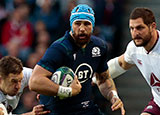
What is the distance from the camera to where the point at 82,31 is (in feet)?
20.6

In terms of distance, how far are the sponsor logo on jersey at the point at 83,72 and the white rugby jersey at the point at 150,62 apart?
2.91 ft

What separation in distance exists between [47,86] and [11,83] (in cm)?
52

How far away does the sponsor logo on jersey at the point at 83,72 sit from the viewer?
6.41 m

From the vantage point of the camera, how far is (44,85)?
19.6 feet

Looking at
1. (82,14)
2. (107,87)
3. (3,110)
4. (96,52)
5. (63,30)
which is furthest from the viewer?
(63,30)

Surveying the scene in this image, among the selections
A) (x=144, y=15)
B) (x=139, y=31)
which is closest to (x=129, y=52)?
(x=139, y=31)

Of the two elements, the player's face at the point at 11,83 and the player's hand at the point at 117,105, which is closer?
the player's face at the point at 11,83

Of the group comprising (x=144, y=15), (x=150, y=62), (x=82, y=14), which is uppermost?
(x=82, y=14)

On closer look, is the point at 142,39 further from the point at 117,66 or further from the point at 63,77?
the point at 63,77

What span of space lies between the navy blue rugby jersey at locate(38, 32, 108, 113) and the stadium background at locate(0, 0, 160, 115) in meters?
3.87

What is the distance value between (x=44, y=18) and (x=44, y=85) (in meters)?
5.64

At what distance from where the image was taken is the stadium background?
1088cm

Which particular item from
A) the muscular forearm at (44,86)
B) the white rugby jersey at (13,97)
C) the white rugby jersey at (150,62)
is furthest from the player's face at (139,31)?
the white rugby jersey at (13,97)

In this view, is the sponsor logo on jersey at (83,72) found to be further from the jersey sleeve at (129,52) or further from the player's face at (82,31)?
the jersey sleeve at (129,52)
